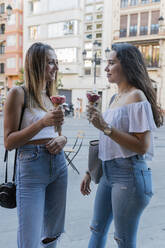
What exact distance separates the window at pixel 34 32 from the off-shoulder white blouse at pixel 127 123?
116ft

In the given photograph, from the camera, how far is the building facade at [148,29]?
28945 mm

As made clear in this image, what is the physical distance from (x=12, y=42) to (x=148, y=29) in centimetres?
2022

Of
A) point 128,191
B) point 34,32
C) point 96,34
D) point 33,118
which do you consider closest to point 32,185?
point 33,118

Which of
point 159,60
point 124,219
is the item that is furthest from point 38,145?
point 159,60

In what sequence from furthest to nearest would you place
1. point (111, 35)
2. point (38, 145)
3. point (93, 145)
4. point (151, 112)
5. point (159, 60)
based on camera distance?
point (111, 35) → point (159, 60) → point (93, 145) → point (38, 145) → point (151, 112)

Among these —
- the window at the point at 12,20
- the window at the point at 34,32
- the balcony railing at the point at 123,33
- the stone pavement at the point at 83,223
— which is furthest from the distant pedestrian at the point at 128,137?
the window at the point at 12,20

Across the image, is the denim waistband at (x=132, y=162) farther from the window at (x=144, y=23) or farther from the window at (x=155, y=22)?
the window at (x=144, y=23)

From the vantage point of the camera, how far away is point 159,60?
2931cm

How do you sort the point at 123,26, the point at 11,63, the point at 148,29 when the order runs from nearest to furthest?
the point at 148,29 → the point at 123,26 → the point at 11,63

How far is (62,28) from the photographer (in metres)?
32.2

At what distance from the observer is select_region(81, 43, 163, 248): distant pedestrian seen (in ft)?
5.41

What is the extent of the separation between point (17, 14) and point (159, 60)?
22091 mm

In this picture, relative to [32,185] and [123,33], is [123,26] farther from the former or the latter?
[32,185]

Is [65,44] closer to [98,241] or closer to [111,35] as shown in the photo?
[111,35]
